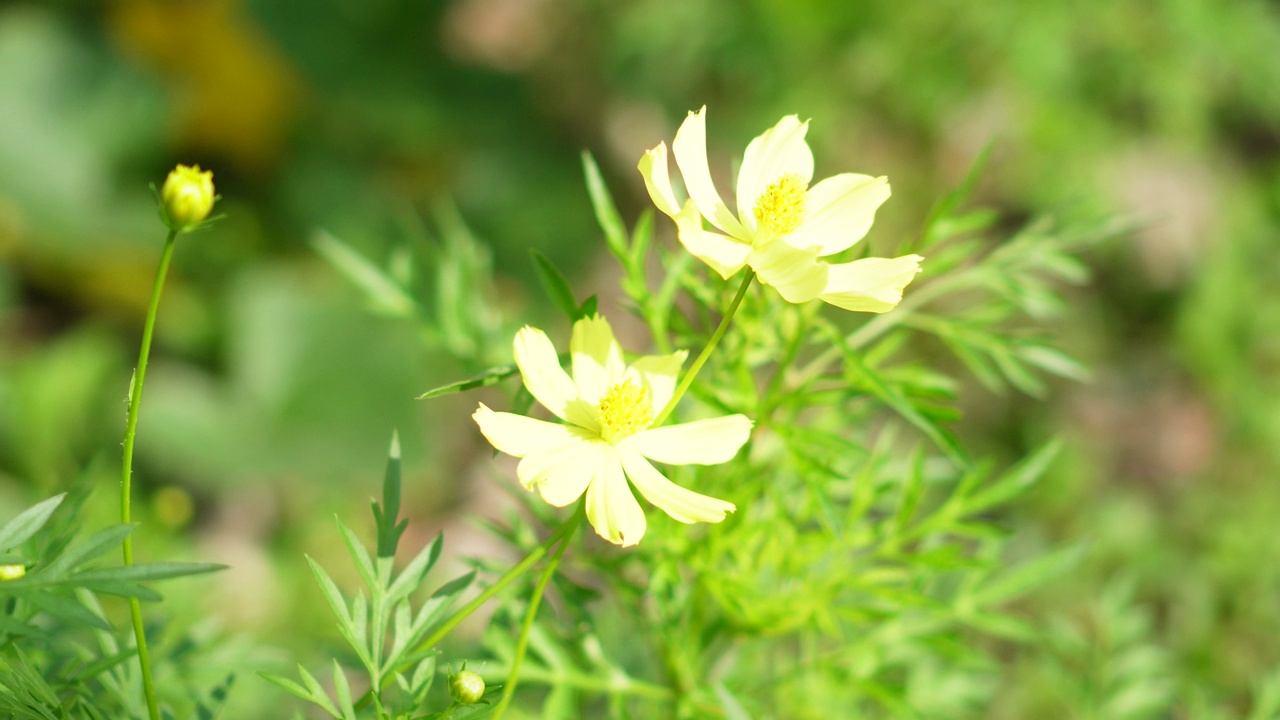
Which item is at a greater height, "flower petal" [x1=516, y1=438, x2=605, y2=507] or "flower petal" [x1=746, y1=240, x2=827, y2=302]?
"flower petal" [x1=746, y1=240, x2=827, y2=302]

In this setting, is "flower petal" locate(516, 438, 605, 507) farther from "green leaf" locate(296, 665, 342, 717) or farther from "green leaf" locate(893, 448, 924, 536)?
"green leaf" locate(893, 448, 924, 536)

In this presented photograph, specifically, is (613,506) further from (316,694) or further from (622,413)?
(316,694)

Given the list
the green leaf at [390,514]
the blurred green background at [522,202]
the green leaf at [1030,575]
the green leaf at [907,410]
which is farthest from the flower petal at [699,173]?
the blurred green background at [522,202]

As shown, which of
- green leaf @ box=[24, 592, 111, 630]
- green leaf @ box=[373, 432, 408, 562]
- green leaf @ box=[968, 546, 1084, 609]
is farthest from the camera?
green leaf @ box=[968, 546, 1084, 609]

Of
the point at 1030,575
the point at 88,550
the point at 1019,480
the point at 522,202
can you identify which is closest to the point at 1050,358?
the point at 1019,480

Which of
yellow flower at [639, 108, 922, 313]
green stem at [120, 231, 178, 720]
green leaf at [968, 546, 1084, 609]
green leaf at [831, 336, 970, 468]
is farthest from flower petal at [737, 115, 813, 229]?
green leaf at [968, 546, 1084, 609]

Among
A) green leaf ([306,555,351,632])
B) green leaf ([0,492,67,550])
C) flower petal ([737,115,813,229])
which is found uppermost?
flower petal ([737,115,813,229])
